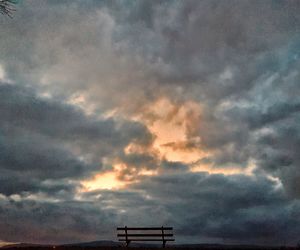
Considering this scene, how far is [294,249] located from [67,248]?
13.8 metres

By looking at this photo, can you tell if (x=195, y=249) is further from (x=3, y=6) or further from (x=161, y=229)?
(x=3, y=6)

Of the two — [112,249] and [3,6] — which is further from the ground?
[3,6]

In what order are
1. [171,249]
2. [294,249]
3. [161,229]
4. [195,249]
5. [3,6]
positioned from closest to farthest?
[3,6] < [294,249] < [195,249] < [171,249] < [161,229]

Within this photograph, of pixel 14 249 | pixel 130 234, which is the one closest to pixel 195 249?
pixel 130 234

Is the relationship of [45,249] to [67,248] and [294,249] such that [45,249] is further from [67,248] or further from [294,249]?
[294,249]

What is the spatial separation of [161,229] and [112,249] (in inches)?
158

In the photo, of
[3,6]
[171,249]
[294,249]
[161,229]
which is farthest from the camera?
[161,229]

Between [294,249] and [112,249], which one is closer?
[294,249]

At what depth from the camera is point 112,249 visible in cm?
2506

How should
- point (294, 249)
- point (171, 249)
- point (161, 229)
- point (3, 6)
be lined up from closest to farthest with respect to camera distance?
point (3, 6) < point (294, 249) < point (171, 249) < point (161, 229)

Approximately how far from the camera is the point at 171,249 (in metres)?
26.0

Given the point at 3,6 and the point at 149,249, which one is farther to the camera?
the point at 149,249

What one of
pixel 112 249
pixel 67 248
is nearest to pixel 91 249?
pixel 112 249

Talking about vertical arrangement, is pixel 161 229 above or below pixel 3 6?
below
